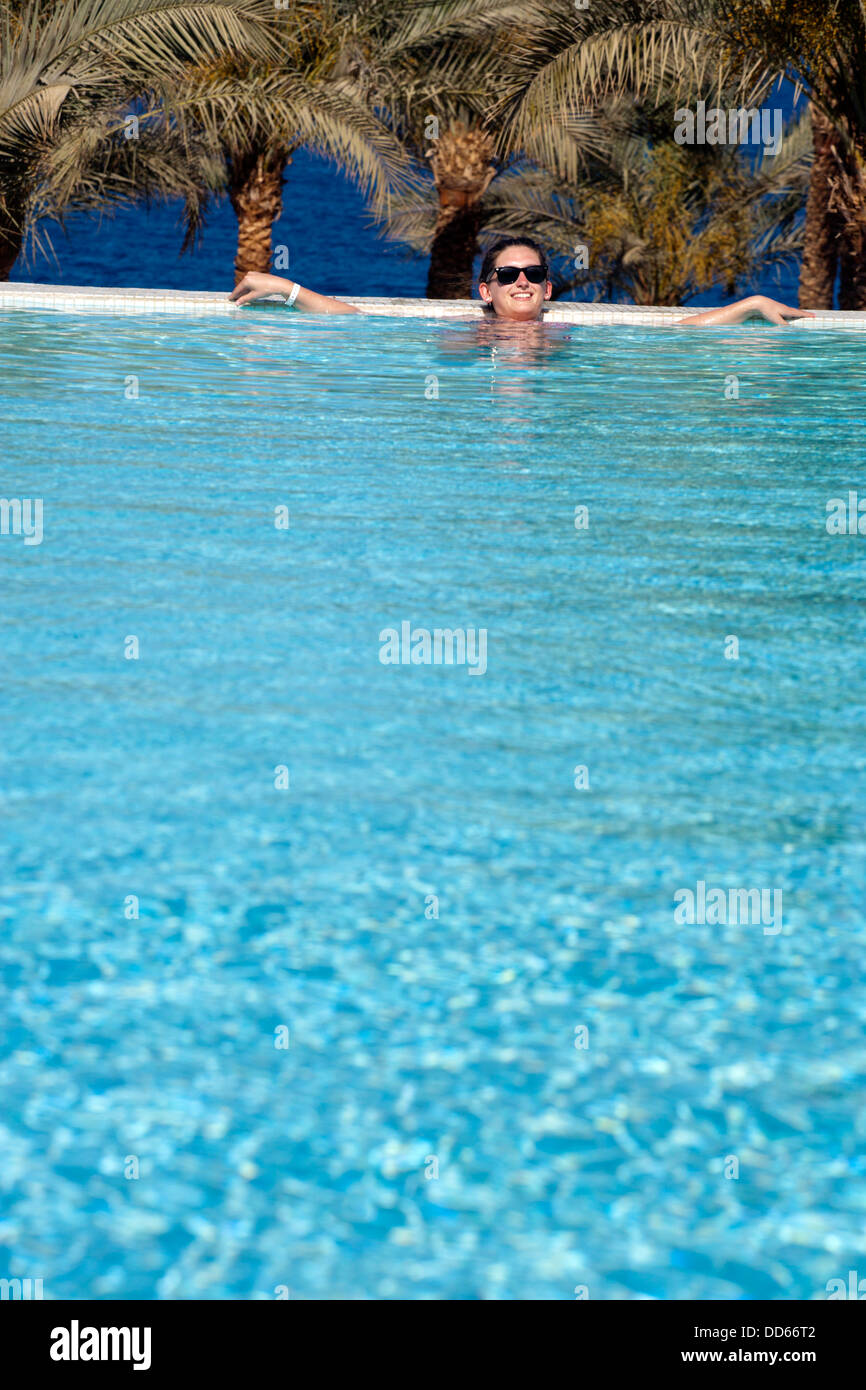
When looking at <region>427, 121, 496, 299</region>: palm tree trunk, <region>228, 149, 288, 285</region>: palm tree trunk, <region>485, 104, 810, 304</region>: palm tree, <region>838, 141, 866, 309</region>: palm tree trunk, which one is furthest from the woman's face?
<region>485, 104, 810, 304</region>: palm tree

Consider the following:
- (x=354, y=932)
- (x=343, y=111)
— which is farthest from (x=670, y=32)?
(x=354, y=932)

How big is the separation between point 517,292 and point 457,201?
7.33 meters

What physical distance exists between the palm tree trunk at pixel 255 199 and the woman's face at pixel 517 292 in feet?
20.7

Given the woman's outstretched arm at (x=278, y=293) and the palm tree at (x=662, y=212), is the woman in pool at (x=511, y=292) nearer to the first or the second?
the woman's outstretched arm at (x=278, y=293)

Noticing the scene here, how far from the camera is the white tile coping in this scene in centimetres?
1117

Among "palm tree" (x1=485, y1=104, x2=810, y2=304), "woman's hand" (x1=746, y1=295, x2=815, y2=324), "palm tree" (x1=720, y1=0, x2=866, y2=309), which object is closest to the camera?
"woman's hand" (x1=746, y1=295, x2=815, y2=324)

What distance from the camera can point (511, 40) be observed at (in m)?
14.0

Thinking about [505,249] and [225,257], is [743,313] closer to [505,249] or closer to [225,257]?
[505,249]

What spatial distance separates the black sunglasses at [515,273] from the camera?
922 centimetres

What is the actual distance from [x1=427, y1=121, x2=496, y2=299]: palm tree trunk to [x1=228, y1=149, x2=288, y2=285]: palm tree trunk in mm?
1644

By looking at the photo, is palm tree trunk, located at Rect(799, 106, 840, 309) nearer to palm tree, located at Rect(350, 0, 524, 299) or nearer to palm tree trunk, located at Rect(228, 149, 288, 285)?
palm tree, located at Rect(350, 0, 524, 299)

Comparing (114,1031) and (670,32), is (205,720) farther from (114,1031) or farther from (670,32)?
(670,32)

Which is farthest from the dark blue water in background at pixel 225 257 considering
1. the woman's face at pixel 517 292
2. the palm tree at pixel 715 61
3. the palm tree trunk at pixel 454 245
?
the woman's face at pixel 517 292

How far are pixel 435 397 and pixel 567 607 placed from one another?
3988 mm
